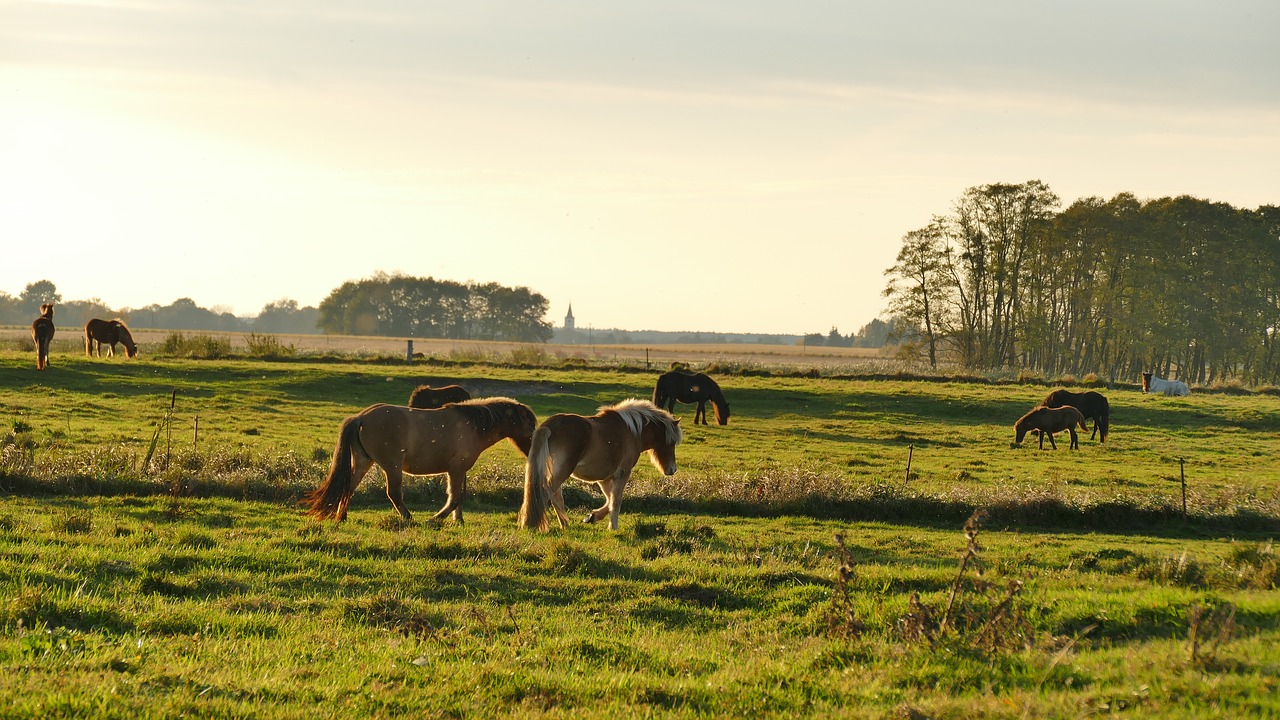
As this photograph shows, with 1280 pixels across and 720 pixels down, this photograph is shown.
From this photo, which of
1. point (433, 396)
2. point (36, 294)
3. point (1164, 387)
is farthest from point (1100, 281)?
point (36, 294)

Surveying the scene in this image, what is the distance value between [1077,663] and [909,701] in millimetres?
1270

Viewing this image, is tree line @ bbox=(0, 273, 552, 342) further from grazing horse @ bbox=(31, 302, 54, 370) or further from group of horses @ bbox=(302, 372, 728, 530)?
group of horses @ bbox=(302, 372, 728, 530)

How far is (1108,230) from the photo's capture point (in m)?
57.8

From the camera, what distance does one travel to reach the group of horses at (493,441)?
474 inches

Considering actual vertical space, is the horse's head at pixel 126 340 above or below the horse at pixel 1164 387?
above

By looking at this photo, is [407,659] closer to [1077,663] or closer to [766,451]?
[1077,663]

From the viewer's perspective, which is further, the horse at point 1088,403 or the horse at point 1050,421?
the horse at point 1088,403

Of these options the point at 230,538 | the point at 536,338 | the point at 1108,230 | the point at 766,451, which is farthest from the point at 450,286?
the point at 230,538

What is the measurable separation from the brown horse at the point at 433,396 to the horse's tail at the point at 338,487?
6.10 metres

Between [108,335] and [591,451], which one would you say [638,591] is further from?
[108,335]

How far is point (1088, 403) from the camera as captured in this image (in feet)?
91.7

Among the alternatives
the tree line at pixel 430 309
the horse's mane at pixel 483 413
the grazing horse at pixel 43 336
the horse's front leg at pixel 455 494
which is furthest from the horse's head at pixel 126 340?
the tree line at pixel 430 309

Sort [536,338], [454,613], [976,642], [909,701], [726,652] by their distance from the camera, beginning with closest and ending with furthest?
[909,701] → [976,642] → [726,652] → [454,613] → [536,338]

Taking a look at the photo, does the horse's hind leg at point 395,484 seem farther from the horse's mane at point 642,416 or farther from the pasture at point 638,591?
the horse's mane at point 642,416
